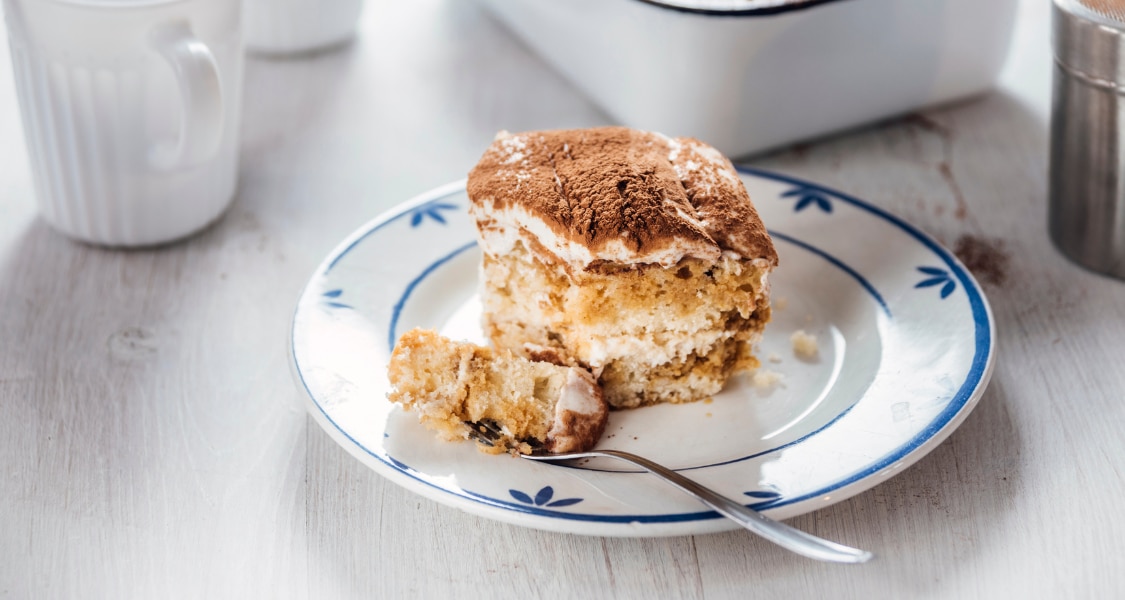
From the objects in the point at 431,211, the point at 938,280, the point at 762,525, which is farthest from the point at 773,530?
the point at 431,211

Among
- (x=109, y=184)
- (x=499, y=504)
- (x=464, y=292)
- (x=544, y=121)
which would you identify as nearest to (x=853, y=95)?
(x=544, y=121)

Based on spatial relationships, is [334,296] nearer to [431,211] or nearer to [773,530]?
[431,211]

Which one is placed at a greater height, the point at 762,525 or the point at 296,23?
the point at 762,525

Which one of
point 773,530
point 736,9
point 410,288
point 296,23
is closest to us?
point 773,530

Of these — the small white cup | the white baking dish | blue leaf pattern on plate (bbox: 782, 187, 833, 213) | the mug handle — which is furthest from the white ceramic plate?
the small white cup

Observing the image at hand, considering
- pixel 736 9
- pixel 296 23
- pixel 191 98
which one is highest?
pixel 736 9

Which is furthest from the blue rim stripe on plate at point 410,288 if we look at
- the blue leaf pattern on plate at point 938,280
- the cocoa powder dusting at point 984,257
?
the cocoa powder dusting at point 984,257
